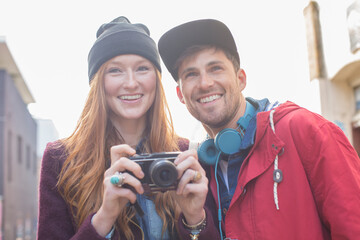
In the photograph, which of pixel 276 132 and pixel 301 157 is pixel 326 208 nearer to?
pixel 301 157

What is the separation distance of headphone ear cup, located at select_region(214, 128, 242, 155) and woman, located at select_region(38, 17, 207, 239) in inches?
9.9

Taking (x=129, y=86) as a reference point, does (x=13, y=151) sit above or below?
above

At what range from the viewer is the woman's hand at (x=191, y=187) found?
8.16ft

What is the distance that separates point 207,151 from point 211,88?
1.50 ft

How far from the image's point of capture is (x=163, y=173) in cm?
241

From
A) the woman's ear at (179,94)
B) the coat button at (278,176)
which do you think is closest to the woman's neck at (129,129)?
the woman's ear at (179,94)

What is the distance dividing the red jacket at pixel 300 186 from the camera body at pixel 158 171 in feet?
1.37

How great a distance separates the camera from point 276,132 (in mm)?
2512

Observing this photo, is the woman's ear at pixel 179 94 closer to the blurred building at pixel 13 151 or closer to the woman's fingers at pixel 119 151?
the woman's fingers at pixel 119 151

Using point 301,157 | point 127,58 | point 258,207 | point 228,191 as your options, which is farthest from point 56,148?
point 301,157

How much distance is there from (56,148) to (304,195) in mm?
1826

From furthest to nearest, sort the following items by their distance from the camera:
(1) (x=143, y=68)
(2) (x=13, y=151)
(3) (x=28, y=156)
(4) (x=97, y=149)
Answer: (3) (x=28, y=156)
(2) (x=13, y=151)
(1) (x=143, y=68)
(4) (x=97, y=149)

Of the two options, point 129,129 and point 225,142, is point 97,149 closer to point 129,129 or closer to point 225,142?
point 129,129

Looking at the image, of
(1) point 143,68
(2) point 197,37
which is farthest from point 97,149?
(2) point 197,37
